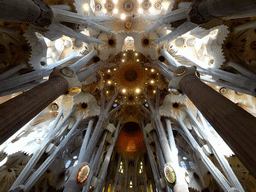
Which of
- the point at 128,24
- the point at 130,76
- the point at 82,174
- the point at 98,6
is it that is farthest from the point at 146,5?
the point at 82,174

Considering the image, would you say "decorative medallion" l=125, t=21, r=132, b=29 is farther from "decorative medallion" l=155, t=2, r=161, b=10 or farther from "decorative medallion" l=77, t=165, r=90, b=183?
"decorative medallion" l=77, t=165, r=90, b=183

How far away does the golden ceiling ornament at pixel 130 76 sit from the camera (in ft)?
48.1

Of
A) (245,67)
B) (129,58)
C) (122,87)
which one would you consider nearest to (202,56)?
(245,67)

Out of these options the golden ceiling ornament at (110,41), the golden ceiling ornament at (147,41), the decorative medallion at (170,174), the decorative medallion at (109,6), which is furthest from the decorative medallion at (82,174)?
the decorative medallion at (109,6)

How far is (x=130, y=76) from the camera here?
1514 centimetres

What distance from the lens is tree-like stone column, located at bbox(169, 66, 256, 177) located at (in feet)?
7.68

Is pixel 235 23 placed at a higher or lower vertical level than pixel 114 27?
lower

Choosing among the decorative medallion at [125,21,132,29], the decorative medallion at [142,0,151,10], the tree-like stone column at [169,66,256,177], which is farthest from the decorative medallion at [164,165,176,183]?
the decorative medallion at [142,0,151,10]

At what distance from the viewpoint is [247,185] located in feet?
29.3

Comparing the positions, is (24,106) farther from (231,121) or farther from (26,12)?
(231,121)

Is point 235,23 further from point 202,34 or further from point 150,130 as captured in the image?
point 150,130

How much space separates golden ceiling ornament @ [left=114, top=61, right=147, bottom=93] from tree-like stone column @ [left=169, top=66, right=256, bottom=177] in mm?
10514

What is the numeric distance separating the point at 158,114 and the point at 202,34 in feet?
20.9

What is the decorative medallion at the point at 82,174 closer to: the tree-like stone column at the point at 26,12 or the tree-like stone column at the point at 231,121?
the tree-like stone column at the point at 231,121
